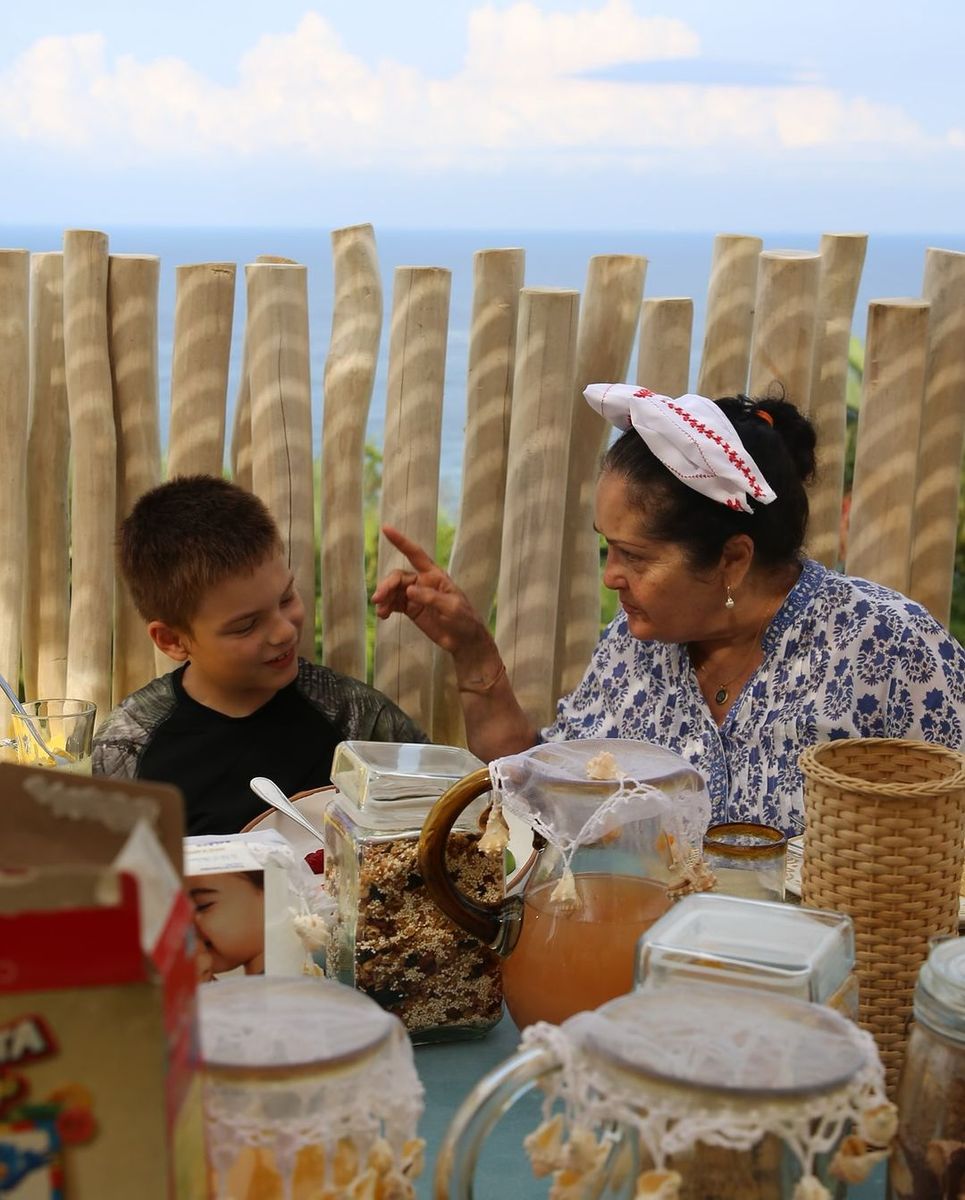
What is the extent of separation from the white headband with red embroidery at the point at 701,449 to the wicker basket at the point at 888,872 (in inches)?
44.0

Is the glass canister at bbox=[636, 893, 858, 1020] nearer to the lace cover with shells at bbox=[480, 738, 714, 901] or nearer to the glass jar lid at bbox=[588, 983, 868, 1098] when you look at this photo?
the glass jar lid at bbox=[588, 983, 868, 1098]

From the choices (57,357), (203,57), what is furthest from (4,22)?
(57,357)

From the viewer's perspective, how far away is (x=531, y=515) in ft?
9.68

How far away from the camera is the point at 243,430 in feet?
9.89

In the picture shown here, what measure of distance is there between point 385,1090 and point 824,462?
2523 mm

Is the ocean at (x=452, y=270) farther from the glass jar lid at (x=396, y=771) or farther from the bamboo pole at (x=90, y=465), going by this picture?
the glass jar lid at (x=396, y=771)

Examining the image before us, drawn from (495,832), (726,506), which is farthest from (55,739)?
(726,506)

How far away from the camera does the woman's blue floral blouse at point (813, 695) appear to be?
2.17m

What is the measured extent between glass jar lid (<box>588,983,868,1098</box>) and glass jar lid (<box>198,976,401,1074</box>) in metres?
0.12

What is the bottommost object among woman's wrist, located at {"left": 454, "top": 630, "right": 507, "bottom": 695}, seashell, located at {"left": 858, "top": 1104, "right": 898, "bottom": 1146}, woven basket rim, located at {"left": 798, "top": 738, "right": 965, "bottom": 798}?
woman's wrist, located at {"left": 454, "top": 630, "right": 507, "bottom": 695}

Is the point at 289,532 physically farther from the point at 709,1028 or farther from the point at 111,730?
the point at 709,1028

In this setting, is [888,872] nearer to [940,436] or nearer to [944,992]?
[944,992]

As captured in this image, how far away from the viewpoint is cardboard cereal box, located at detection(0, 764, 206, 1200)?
22.2 inches

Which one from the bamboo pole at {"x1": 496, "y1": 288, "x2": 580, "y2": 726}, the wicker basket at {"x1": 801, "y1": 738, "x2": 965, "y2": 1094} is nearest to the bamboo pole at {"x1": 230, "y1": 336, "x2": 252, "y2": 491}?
the bamboo pole at {"x1": 496, "y1": 288, "x2": 580, "y2": 726}
